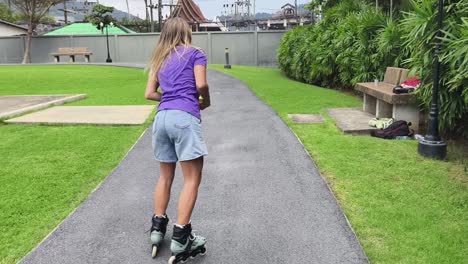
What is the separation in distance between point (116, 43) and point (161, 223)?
103ft

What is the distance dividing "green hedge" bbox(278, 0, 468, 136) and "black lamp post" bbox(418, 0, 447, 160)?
0.39ft

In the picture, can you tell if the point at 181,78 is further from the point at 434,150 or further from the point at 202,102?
the point at 434,150

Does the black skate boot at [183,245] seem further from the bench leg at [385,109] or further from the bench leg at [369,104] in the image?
the bench leg at [369,104]

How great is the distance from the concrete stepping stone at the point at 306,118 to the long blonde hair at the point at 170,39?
5253 mm

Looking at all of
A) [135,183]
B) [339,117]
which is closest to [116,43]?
[339,117]

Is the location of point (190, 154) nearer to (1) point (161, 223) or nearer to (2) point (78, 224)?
(1) point (161, 223)

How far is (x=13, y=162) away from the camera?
585 cm

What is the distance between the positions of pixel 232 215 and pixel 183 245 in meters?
0.98

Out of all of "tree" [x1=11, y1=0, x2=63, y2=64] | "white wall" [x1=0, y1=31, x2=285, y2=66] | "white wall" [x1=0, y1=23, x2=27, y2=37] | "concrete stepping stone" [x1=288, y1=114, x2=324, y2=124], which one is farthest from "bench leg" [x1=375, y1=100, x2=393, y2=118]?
"white wall" [x1=0, y1=23, x2=27, y2=37]

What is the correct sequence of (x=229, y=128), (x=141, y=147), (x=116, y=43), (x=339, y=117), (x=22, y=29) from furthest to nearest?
(x=22, y=29)
(x=116, y=43)
(x=339, y=117)
(x=229, y=128)
(x=141, y=147)

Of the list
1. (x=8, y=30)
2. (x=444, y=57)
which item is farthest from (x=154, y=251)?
(x=8, y=30)

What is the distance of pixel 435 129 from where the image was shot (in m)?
6.22

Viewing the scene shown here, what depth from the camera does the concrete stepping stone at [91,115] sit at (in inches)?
326

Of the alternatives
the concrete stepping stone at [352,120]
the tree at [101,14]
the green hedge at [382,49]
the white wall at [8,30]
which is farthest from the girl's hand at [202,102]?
the white wall at [8,30]
